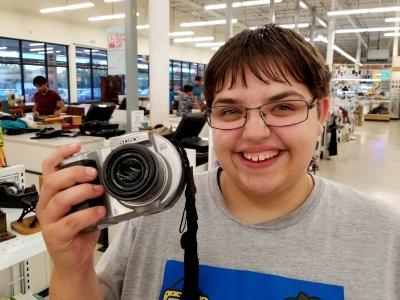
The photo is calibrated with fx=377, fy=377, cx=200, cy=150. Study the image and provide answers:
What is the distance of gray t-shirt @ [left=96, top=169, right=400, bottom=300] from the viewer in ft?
2.48

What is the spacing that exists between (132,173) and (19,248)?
87 centimetres

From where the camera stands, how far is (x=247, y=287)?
77 cm

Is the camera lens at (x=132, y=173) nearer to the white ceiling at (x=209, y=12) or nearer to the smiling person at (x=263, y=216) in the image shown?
the smiling person at (x=263, y=216)

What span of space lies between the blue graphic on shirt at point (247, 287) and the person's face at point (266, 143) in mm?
177

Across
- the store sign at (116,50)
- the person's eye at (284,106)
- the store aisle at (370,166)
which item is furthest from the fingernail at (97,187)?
the store aisle at (370,166)

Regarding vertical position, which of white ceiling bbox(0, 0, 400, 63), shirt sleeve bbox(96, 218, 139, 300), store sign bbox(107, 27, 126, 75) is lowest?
shirt sleeve bbox(96, 218, 139, 300)

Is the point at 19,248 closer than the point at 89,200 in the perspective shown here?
No

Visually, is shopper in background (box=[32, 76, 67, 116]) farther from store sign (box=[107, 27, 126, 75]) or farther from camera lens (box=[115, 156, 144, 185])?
camera lens (box=[115, 156, 144, 185])

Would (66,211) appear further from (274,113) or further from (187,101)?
(187,101)

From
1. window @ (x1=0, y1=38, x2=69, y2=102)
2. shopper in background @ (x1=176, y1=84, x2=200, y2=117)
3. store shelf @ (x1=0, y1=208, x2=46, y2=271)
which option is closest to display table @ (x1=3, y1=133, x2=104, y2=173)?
store shelf @ (x1=0, y1=208, x2=46, y2=271)

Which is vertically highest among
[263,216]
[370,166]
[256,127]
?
[256,127]

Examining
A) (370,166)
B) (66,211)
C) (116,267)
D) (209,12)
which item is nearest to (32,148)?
(116,267)

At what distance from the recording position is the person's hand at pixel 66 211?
0.71 meters

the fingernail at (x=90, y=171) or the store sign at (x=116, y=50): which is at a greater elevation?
the store sign at (x=116, y=50)
